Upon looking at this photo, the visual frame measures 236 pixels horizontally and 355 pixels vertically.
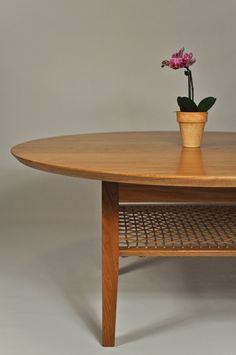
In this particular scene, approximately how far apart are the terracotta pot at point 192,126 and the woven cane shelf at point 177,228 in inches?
13.8

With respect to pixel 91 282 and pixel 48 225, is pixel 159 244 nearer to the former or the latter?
pixel 91 282

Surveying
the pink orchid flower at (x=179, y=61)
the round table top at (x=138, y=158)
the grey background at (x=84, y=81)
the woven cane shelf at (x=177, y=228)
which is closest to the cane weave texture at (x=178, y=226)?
the woven cane shelf at (x=177, y=228)

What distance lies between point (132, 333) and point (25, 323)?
0.49 meters

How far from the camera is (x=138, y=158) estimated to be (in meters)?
2.40

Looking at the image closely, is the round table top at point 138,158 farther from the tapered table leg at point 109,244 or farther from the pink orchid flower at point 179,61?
the pink orchid flower at point 179,61

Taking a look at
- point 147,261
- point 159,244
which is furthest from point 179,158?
point 147,261

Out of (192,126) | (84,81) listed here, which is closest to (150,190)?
(192,126)

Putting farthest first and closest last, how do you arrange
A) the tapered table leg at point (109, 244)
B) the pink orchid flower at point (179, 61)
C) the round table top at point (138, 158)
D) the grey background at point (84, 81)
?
the grey background at point (84, 81)
the pink orchid flower at point (179, 61)
the tapered table leg at point (109, 244)
the round table top at point (138, 158)

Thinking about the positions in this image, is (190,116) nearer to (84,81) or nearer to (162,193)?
(162,193)

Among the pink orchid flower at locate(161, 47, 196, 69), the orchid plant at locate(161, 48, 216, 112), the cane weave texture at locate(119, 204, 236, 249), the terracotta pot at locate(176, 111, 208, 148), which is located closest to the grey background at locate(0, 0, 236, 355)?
the cane weave texture at locate(119, 204, 236, 249)

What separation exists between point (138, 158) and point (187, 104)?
0.48 meters

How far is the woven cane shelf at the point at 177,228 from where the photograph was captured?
7.95ft

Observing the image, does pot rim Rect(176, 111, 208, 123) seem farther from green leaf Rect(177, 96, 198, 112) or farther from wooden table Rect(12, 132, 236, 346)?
wooden table Rect(12, 132, 236, 346)

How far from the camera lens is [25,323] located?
8.91 ft
